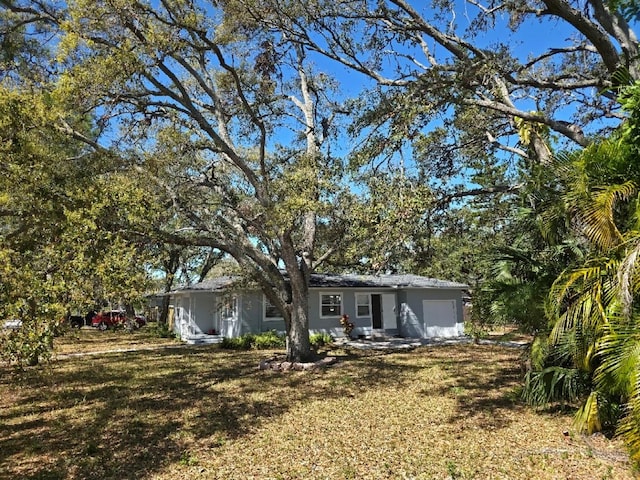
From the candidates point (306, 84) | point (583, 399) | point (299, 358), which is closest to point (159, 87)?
point (306, 84)

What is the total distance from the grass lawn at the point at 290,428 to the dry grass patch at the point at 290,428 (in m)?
0.03

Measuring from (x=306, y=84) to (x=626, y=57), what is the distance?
9.75 metres

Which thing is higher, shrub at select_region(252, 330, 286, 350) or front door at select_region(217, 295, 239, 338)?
front door at select_region(217, 295, 239, 338)

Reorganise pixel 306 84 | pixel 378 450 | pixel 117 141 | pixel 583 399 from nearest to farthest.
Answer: pixel 378 450, pixel 583 399, pixel 117 141, pixel 306 84

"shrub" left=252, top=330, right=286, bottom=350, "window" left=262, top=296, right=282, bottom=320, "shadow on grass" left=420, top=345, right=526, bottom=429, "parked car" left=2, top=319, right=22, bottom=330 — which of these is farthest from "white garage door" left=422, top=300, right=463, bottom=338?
"parked car" left=2, top=319, right=22, bottom=330

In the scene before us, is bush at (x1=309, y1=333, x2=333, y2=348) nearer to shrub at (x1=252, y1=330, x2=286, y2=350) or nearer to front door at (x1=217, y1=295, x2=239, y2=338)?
shrub at (x1=252, y1=330, x2=286, y2=350)

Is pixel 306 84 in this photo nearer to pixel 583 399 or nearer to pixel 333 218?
pixel 333 218

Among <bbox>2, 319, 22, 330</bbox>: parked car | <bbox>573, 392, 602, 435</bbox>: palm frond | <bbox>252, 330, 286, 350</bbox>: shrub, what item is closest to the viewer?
<bbox>2, 319, 22, 330</bbox>: parked car

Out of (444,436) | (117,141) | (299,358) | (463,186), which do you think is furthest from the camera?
(299,358)

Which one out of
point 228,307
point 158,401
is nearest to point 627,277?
point 158,401

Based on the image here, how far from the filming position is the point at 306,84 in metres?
15.2

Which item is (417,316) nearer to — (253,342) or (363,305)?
(363,305)

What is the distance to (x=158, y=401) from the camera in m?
9.82

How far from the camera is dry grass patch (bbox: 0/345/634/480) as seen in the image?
230 inches
